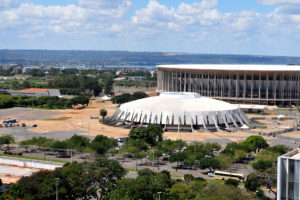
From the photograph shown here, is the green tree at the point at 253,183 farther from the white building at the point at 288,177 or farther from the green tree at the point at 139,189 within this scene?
the white building at the point at 288,177

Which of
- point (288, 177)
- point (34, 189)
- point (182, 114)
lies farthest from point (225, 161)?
point (182, 114)

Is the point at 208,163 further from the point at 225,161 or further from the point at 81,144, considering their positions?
the point at 81,144

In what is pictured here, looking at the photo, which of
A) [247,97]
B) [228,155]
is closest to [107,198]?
[228,155]

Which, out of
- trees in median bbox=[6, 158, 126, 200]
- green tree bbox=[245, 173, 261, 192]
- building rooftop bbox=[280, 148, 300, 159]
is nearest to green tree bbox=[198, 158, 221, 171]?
green tree bbox=[245, 173, 261, 192]

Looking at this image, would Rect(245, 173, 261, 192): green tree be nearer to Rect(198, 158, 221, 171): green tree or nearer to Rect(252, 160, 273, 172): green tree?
Rect(252, 160, 273, 172): green tree

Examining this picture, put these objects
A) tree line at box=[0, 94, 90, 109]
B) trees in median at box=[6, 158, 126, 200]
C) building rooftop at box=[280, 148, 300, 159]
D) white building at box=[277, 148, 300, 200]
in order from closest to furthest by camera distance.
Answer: white building at box=[277, 148, 300, 200]
building rooftop at box=[280, 148, 300, 159]
trees in median at box=[6, 158, 126, 200]
tree line at box=[0, 94, 90, 109]

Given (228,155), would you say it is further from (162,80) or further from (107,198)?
(162,80)
